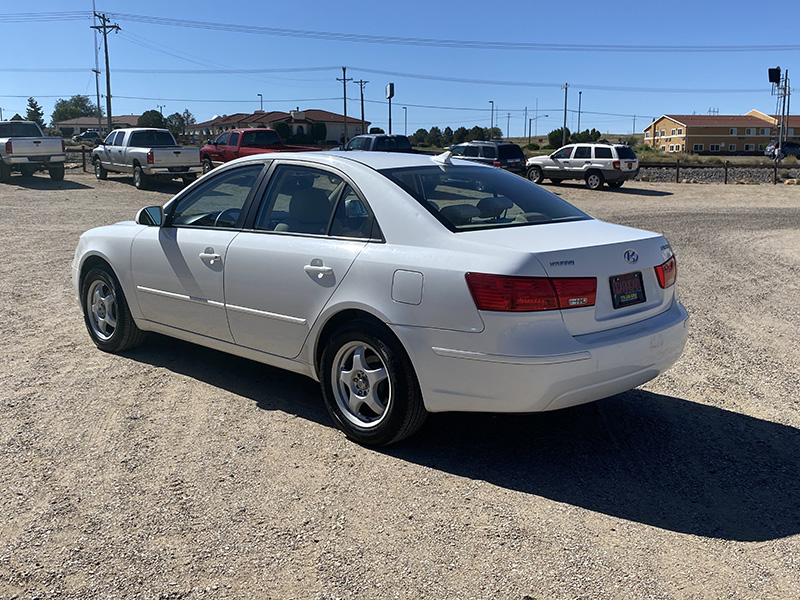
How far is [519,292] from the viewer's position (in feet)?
13.0

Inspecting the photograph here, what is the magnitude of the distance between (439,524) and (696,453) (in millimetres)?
1779

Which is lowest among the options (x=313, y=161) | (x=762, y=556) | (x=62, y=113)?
(x=762, y=556)

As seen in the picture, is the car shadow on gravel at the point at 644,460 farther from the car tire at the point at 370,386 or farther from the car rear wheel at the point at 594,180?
the car rear wheel at the point at 594,180

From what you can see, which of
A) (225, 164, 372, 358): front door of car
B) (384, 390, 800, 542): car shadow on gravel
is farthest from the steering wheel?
(384, 390, 800, 542): car shadow on gravel

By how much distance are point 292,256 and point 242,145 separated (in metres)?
24.1

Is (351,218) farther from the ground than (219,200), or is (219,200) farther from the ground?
(219,200)

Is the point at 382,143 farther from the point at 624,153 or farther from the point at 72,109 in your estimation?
the point at 72,109

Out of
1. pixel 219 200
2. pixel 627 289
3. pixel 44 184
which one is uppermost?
pixel 44 184

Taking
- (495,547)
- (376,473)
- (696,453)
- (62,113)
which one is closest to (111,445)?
(376,473)

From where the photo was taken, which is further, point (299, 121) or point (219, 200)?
point (299, 121)

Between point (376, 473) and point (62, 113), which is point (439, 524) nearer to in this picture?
point (376, 473)

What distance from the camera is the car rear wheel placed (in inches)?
1283

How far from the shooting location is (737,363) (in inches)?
258

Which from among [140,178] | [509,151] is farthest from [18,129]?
[509,151]
